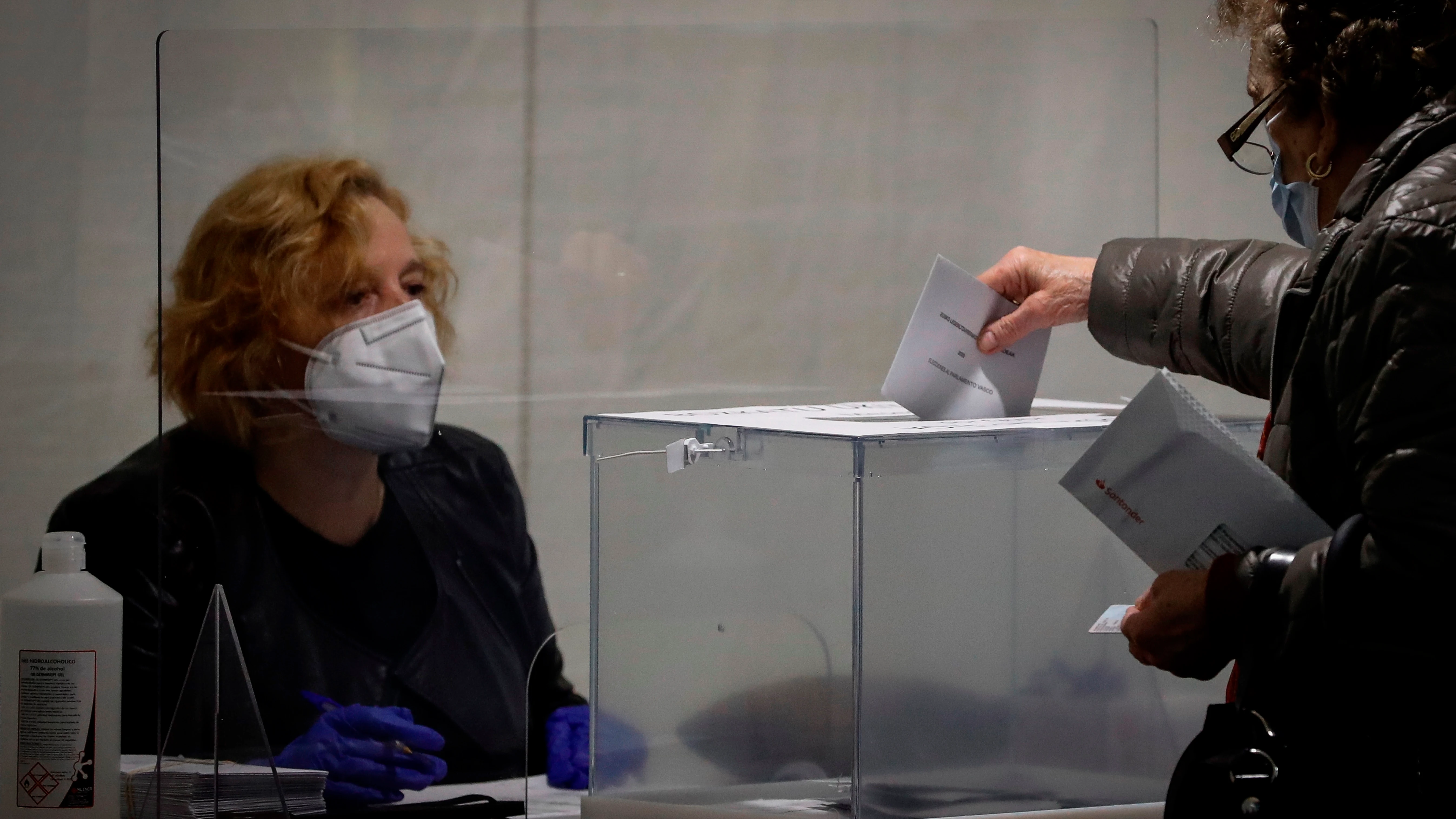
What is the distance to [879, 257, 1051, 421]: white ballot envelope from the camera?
121 cm

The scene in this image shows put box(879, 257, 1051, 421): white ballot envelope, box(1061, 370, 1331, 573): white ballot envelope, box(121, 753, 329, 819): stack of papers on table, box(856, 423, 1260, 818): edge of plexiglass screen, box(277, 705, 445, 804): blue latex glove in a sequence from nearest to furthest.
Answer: box(1061, 370, 1331, 573): white ballot envelope
box(856, 423, 1260, 818): edge of plexiglass screen
box(879, 257, 1051, 421): white ballot envelope
box(121, 753, 329, 819): stack of papers on table
box(277, 705, 445, 804): blue latex glove

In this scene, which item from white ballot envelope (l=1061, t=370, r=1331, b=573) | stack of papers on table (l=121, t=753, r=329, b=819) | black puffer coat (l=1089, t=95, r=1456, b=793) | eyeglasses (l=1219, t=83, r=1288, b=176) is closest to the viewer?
black puffer coat (l=1089, t=95, r=1456, b=793)

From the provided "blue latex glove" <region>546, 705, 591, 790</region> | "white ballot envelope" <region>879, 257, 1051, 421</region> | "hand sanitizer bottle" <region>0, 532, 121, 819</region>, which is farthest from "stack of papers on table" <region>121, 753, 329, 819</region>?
"white ballot envelope" <region>879, 257, 1051, 421</region>

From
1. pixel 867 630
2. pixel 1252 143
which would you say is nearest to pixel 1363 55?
pixel 1252 143

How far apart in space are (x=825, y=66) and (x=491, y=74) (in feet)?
1.35

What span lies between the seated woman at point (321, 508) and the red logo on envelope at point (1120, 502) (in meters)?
0.86

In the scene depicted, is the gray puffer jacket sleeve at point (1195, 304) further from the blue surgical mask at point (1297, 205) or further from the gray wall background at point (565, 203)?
the gray wall background at point (565, 203)

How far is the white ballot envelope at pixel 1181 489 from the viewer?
84cm

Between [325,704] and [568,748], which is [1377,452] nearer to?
[568,748]

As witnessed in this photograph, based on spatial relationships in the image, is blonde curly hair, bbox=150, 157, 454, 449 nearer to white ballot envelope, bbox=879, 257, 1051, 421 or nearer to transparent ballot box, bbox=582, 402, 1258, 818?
transparent ballot box, bbox=582, 402, 1258, 818

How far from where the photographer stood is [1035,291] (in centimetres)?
129

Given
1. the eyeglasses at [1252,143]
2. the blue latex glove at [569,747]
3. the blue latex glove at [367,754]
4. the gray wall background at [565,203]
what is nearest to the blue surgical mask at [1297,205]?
the eyeglasses at [1252,143]

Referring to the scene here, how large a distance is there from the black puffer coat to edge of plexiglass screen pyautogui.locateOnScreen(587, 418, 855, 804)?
1.18 feet

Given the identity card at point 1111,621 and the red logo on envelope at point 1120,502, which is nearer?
the red logo on envelope at point 1120,502
